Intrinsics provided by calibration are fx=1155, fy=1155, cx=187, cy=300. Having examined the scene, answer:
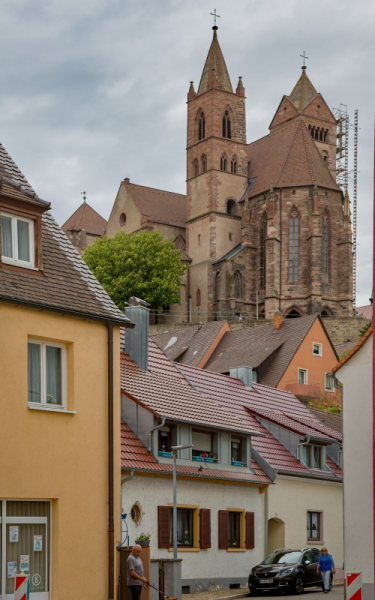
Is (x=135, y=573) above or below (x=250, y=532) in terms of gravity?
above

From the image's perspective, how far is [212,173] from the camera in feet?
388

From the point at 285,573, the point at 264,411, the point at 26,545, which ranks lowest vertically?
the point at 285,573

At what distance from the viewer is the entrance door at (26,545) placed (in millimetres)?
17078

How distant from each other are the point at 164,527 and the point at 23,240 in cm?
1113

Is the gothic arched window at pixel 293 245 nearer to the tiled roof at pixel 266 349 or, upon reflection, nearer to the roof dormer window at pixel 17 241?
the tiled roof at pixel 266 349

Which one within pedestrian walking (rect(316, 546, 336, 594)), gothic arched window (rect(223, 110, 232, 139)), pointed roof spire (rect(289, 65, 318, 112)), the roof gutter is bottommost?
pedestrian walking (rect(316, 546, 336, 594))

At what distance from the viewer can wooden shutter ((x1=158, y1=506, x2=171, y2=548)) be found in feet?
90.1

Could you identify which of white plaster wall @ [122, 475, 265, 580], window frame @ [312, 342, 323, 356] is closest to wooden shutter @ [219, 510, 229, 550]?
white plaster wall @ [122, 475, 265, 580]

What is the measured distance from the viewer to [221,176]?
119 metres

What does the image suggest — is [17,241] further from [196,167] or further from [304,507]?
[196,167]

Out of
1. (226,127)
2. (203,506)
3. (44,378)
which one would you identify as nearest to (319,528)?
(203,506)

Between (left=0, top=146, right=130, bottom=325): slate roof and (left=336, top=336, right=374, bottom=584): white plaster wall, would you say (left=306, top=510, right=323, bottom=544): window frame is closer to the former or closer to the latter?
(left=336, top=336, right=374, bottom=584): white plaster wall

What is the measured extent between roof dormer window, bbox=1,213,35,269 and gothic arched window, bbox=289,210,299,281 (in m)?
91.5

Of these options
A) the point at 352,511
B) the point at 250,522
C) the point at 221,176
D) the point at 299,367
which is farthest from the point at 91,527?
the point at 221,176
